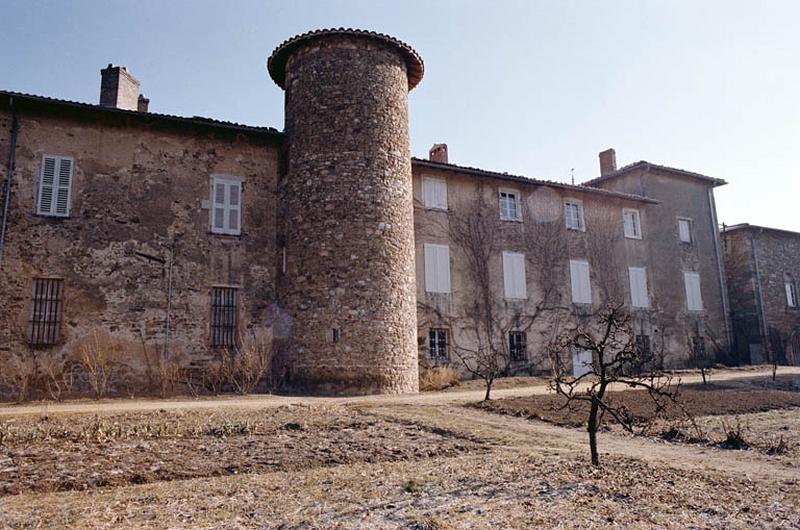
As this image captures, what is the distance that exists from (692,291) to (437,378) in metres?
12.9

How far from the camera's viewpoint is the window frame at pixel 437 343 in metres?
17.2

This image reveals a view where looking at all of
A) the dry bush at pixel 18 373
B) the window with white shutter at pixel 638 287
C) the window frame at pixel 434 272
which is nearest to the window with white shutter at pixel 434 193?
the window frame at pixel 434 272

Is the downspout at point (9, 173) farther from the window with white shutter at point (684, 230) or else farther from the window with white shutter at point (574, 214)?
the window with white shutter at point (684, 230)

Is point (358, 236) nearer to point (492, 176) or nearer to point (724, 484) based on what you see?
point (492, 176)

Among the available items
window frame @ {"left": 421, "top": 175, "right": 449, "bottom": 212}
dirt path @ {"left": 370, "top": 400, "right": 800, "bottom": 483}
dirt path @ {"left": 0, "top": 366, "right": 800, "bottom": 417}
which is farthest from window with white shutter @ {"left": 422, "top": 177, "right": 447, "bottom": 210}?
dirt path @ {"left": 370, "top": 400, "right": 800, "bottom": 483}

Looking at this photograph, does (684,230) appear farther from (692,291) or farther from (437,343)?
(437,343)

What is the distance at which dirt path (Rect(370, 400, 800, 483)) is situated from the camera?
6.21m

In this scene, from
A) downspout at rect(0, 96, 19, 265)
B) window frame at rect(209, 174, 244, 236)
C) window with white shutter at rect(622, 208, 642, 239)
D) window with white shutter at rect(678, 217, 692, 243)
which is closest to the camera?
downspout at rect(0, 96, 19, 265)

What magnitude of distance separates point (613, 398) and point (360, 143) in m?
8.17

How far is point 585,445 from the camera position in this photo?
7.28 meters

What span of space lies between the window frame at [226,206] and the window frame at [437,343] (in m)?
6.07

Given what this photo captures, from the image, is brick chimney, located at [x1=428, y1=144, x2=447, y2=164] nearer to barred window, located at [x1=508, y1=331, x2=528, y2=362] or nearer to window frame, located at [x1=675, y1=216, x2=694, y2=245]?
barred window, located at [x1=508, y1=331, x2=528, y2=362]

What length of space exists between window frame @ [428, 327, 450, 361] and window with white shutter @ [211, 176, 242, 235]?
6096mm

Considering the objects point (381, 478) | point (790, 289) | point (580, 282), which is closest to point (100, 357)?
point (381, 478)
